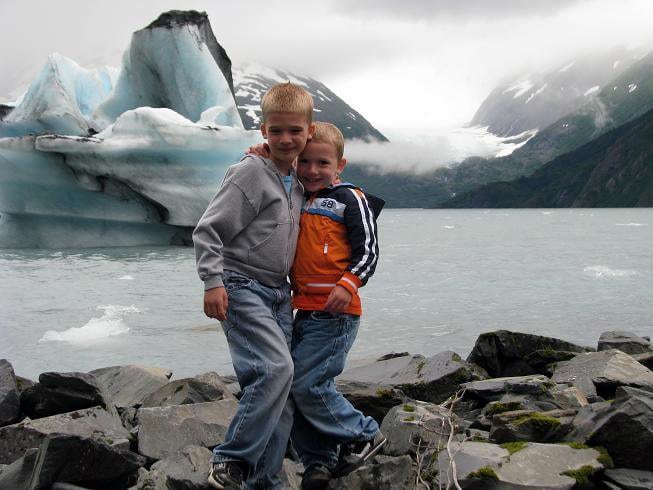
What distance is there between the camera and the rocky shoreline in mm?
2217

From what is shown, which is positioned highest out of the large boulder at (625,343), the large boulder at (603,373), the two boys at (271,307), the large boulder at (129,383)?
the two boys at (271,307)

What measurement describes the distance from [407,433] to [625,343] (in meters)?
3.60

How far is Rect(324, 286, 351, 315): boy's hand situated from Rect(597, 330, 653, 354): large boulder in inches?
156

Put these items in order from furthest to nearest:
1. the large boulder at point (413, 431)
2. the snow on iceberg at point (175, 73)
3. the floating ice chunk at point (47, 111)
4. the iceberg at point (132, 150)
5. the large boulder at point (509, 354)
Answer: the snow on iceberg at point (175, 73), the floating ice chunk at point (47, 111), the iceberg at point (132, 150), the large boulder at point (509, 354), the large boulder at point (413, 431)

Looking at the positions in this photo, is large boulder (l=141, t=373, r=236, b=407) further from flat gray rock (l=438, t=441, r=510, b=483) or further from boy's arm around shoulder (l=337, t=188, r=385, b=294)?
boy's arm around shoulder (l=337, t=188, r=385, b=294)

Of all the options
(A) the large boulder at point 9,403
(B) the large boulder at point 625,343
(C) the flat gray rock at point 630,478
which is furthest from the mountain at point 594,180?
(A) the large boulder at point 9,403

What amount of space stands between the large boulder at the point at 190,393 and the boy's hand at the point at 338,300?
53.7 inches

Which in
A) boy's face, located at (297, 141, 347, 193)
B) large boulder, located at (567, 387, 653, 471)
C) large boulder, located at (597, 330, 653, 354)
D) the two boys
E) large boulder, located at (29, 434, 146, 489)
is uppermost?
boy's face, located at (297, 141, 347, 193)

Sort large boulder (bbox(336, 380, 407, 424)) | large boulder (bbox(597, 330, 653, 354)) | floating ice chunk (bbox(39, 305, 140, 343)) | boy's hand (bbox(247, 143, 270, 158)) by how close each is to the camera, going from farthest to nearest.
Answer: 1. floating ice chunk (bbox(39, 305, 140, 343))
2. large boulder (bbox(597, 330, 653, 354))
3. large boulder (bbox(336, 380, 407, 424))
4. boy's hand (bbox(247, 143, 270, 158))

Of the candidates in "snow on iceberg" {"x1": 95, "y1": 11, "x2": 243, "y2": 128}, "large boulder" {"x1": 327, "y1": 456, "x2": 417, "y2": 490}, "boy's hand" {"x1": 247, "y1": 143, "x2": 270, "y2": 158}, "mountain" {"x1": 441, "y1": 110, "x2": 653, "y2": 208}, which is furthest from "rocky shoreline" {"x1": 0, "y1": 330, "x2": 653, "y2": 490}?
"mountain" {"x1": 441, "y1": 110, "x2": 653, "y2": 208}

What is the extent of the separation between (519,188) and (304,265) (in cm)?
12396

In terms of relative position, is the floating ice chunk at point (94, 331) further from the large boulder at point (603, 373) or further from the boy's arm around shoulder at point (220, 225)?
the boy's arm around shoulder at point (220, 225)

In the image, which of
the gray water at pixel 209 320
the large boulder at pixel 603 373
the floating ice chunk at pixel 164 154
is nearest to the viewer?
the large boulder at pixel 603 373

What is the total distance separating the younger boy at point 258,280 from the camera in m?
2.04
